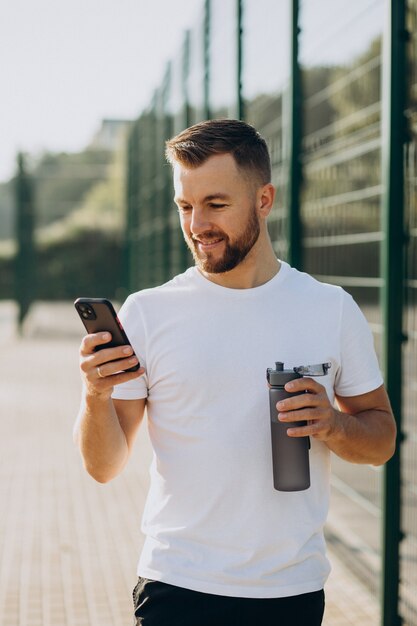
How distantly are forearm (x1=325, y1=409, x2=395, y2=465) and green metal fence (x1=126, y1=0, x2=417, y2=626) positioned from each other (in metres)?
1.63

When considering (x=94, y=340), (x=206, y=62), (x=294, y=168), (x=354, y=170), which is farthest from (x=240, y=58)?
(x=94, y=340)

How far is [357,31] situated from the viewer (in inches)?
202

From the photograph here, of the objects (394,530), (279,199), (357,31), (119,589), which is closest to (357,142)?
(357,31)

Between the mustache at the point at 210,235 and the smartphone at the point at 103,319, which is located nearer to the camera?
the smartphone at the point at 103,319

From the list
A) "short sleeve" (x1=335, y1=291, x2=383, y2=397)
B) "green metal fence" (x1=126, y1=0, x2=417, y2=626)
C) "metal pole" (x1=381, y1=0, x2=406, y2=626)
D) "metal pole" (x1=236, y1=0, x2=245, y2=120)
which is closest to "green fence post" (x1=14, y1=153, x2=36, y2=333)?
"green metal fence" (x1=126, y1=0, x2=417, y2=626)

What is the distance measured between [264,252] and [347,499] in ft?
14.7

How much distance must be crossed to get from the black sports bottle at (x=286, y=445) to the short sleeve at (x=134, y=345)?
0.35m

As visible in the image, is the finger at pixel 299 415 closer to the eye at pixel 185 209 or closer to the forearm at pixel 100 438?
the forearm at pixel 100 438

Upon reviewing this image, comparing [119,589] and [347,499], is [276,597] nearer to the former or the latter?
[119,589]

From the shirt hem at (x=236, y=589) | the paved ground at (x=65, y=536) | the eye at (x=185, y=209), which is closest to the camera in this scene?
the shirt hem at (x=236, y=589)

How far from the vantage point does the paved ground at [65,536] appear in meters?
4.73

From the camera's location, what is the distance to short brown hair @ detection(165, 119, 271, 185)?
7.61 ft

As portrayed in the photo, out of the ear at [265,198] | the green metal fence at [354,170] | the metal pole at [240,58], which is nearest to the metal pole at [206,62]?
the green metal fence at [354,170]

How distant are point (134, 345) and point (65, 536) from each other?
12.5ft
